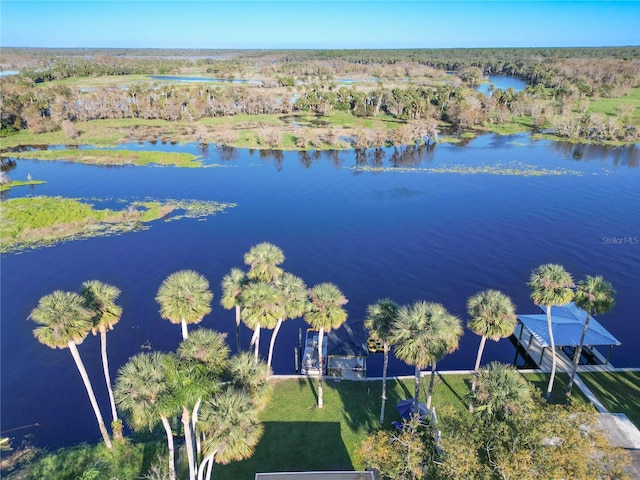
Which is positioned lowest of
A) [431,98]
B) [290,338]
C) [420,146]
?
[290,338]

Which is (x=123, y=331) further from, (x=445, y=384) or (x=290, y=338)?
(x=445, y=384)

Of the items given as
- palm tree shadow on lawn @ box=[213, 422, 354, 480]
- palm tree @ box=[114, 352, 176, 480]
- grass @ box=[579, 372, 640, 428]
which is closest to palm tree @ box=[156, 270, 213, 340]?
palm tree @ box=[114, 352, 176, 480]

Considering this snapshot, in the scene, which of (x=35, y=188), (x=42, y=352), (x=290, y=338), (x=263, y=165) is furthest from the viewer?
(x=263, y=165)

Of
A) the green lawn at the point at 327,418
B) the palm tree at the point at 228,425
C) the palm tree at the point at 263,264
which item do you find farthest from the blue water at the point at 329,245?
the palm tree at the point at 228,425

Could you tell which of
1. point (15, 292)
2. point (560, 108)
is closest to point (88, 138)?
point (15, 292)

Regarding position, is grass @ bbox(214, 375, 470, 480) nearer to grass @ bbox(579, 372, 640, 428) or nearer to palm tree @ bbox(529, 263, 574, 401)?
palm tree @ bbox(529, 263, 574, 401)

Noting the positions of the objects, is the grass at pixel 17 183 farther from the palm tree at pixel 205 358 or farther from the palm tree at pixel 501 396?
the palm tree at pixel 501 396
